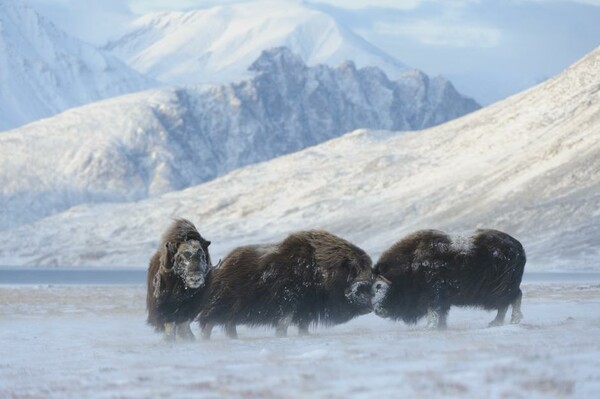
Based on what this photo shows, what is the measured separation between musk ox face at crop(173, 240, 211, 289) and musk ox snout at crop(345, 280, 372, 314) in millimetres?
2838

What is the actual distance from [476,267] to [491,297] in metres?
0.75

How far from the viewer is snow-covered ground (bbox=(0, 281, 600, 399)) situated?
39.0ft

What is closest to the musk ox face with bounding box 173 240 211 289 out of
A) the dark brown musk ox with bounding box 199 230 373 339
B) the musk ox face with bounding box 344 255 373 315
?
the dark brown musk ox with bounding box 199 230 373 339

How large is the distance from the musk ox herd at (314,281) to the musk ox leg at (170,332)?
18mm

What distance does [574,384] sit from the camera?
1170 centimetres

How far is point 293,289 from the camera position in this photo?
20094mm

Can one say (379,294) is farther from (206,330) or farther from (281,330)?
(206,330)

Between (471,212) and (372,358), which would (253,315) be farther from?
(471,212)

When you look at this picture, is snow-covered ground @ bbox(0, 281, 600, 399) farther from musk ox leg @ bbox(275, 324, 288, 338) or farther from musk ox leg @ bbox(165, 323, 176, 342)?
musk ox leg @ bbox(275, 324, 288, 338)

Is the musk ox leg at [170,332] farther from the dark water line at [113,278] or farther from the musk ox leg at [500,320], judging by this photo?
the dark water line at [113,278]

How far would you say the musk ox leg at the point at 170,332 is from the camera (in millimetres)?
19578

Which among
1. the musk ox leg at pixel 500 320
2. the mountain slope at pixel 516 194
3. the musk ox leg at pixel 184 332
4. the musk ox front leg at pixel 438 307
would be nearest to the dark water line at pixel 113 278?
the mountain slope at pixel 516 194

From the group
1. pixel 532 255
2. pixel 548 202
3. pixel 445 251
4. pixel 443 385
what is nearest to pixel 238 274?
pixel 445 251

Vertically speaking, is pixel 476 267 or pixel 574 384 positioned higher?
pixel 476 267
